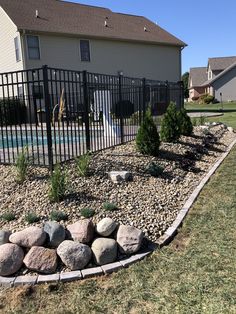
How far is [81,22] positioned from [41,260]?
22.6 m

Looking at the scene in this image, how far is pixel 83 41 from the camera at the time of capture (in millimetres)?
22938

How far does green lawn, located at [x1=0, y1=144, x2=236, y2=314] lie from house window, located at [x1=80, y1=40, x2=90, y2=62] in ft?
66.8

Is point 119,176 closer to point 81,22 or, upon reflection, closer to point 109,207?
point 109,207

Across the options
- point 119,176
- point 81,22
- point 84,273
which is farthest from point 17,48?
point 84,273

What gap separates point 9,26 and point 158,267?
20.0 m

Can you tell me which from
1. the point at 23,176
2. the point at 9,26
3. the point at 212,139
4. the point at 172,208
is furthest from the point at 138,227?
the point at 9,26

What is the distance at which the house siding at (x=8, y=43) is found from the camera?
20.3m

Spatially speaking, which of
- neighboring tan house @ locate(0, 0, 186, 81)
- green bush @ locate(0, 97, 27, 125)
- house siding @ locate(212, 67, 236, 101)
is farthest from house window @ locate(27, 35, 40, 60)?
house siding @ locate(212, 67, 236, 101)

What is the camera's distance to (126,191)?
18.1 feet

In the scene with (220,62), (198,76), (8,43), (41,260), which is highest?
(220,62)

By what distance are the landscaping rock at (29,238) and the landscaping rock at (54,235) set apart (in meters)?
0.06

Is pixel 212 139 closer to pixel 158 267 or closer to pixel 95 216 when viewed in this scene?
pixel 95 216

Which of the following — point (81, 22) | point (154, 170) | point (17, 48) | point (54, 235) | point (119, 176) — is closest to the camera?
point (54, 235)

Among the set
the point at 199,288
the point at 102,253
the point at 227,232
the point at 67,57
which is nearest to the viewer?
the point at 199,288
